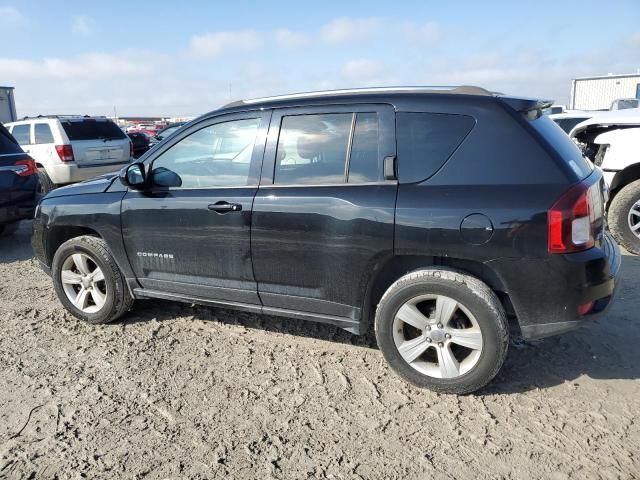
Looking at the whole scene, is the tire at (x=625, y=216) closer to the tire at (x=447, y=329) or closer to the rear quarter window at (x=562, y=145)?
the rear quarter window at (x=562, y=145)

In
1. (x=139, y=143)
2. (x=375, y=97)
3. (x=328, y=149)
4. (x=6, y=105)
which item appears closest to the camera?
(x=375, y=97)

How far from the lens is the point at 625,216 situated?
573cm

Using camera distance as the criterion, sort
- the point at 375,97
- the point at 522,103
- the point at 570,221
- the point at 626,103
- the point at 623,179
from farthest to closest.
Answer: the point at 626,103
the point at 623,179
the point at 375,97
the point at 522,103
the point at 570,221

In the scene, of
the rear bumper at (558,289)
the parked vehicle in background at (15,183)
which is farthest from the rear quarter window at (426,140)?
the parked vehicle in background at (15,183)

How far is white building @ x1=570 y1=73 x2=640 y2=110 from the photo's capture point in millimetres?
27828

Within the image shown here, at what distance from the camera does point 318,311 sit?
3.31 m

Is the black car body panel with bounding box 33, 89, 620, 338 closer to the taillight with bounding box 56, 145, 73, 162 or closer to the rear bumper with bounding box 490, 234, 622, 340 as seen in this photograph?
the rear bumper with bounding box 490, 234, 622, 340

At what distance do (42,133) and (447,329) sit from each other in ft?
33.5

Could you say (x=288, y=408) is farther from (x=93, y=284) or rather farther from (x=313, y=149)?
(x=93, y=284)

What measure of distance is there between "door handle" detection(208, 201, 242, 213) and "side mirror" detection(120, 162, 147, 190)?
631mm

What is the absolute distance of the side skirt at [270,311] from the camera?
324 centimetres

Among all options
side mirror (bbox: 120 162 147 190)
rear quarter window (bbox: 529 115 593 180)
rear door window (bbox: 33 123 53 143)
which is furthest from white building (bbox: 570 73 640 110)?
side mirror (bbox: 120 162 147 190)

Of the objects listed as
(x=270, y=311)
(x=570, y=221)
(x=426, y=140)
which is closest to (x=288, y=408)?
(x=270, y=311)

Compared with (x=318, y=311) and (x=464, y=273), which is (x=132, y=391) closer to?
(x=318, y=311)
